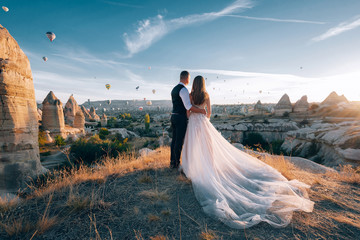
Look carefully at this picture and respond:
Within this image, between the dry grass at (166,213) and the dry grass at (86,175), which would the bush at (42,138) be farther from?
the dry grass at (166,213)

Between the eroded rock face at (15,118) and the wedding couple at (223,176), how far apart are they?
4.53 m

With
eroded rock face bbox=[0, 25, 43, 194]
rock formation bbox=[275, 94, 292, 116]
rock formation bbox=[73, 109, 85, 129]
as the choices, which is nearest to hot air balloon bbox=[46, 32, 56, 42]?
eroded rock face bbox=[0, 25, 43, 194]

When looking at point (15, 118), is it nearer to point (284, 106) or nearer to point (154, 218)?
point (154, 218)

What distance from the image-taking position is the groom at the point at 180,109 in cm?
349

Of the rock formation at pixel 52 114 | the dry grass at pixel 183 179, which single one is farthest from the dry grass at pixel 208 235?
the rock formation at pixel 52 114

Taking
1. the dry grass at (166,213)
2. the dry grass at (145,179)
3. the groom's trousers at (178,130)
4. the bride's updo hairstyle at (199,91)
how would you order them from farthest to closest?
the groom's trousers at (178,130) → the dry grass at (145,179) → the bride's updo hairstyle at (199,91) → the dry grass at (166,213)

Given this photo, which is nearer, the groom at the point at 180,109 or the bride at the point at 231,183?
the bride at the point at 231,183

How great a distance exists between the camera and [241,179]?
318 centimetres

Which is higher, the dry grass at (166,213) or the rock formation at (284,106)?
the rock formation at (284,106)

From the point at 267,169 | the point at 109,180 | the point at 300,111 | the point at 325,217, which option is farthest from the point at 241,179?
the point at 300,111

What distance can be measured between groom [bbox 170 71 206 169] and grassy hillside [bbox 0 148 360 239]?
832mm

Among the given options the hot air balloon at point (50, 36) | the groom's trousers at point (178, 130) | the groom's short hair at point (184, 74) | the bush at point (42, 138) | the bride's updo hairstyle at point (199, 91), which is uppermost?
the hot air balloon at point (50, 36)

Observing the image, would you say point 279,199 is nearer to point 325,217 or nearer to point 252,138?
point 325,217

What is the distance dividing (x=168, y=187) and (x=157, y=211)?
0.76 m
